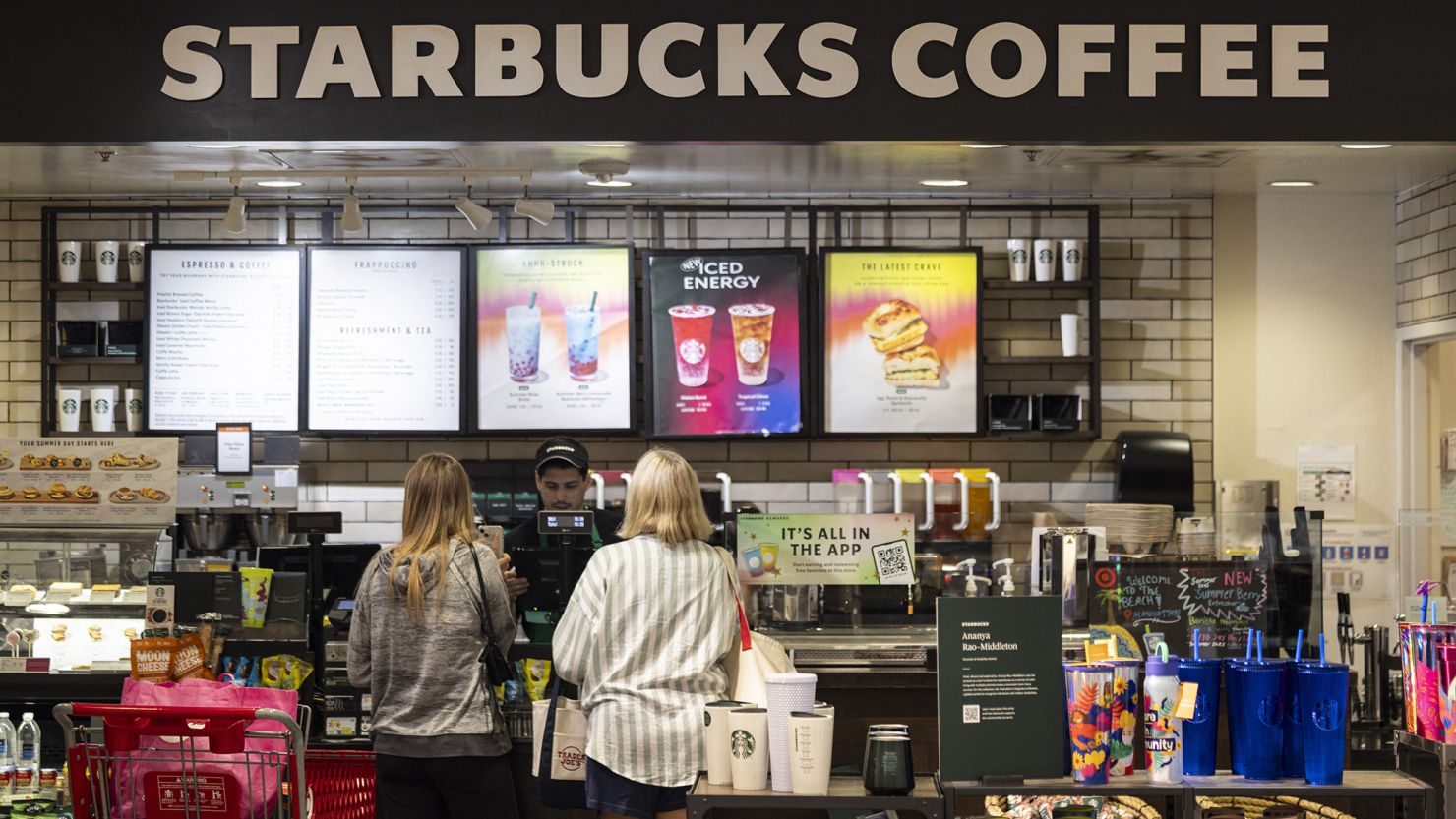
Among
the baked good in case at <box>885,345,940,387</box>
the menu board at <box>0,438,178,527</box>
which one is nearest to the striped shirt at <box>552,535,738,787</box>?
the menu board at <box>0,438,178,527</box>

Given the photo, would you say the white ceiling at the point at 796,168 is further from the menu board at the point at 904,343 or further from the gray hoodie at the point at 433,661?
the gray hoodie at the point at 433,661

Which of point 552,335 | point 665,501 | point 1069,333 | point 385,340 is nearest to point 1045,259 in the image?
point 1069,333

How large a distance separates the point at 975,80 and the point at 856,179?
2249 millimetres

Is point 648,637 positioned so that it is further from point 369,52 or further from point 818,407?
point 818,407

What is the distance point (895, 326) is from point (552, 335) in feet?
4.97

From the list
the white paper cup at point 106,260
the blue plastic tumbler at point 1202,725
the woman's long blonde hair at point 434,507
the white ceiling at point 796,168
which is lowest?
the blue plastic tumbler at point 1202,725

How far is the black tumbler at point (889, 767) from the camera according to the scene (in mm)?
2807

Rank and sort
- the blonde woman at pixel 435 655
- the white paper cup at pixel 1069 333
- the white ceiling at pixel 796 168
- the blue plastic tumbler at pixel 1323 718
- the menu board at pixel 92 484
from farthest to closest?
the white paper cup at pixel 1069 333 → the menu board at pixel 92 484 → the white ceiling at pixel 796 168 → the blonde woman at pixel 435 655 → the blue plastic tumbler at pixel 1323 718

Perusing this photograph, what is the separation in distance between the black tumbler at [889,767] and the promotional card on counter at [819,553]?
149 centimetres

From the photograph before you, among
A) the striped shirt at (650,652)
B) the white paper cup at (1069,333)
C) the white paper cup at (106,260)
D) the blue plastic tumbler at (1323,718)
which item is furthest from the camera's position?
the white paper cup at (106,260)

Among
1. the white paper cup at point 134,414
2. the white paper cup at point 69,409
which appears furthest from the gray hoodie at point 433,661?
the white paper cup at point 69,409

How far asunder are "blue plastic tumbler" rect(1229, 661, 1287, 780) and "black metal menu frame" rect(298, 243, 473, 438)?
4450 mm

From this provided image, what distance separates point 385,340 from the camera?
660 cm

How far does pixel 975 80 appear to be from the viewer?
3.96 meters
